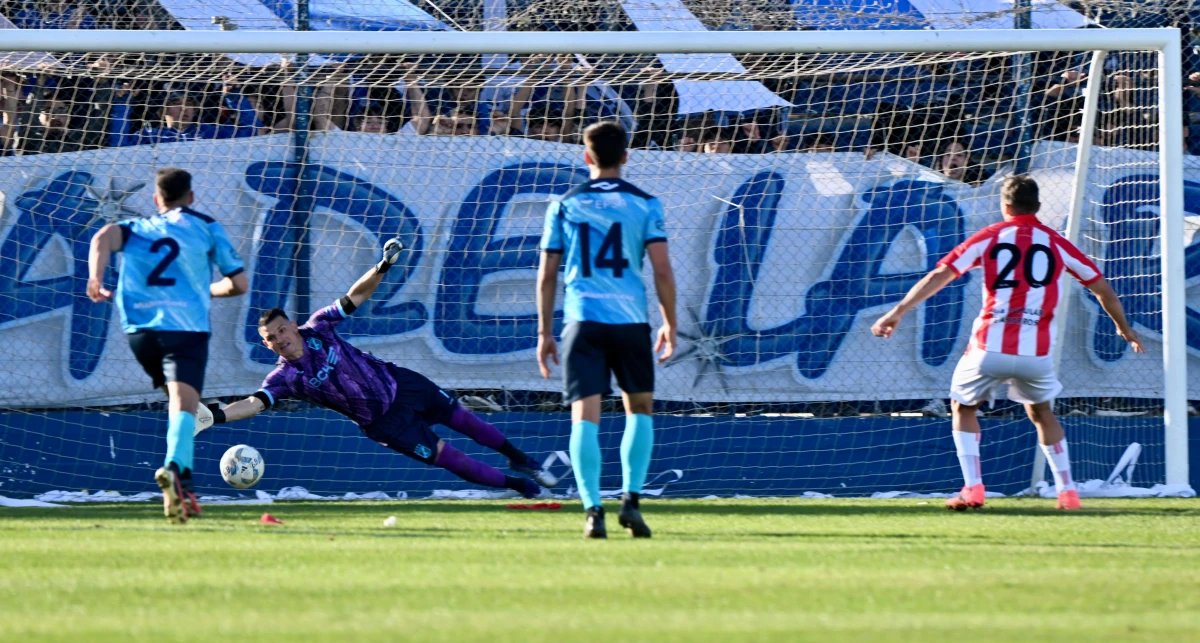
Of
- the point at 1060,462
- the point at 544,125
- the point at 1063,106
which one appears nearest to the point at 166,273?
the point at 544,125

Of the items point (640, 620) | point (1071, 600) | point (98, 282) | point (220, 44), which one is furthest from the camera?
point (220, 44)

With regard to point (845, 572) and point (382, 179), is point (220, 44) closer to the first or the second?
point (382, 179)

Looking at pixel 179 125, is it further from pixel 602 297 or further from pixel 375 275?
pixel 602 297

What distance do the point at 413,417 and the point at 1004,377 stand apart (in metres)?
3.64

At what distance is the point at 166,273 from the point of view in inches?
283

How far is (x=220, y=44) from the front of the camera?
892 centimetres

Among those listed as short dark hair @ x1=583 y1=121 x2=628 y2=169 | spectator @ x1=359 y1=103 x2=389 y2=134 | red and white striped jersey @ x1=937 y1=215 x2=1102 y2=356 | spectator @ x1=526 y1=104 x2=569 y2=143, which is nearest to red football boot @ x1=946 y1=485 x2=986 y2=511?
red and white striped jersey @ x1=937 y1=215 x2=1102 y2=356

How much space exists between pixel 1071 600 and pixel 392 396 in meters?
5.51

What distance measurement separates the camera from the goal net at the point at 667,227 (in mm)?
9984

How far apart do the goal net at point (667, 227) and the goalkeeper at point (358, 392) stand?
2.73 ft

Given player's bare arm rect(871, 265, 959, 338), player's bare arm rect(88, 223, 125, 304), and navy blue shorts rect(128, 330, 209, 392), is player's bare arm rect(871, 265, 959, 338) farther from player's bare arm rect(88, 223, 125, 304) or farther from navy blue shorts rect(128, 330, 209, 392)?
player's bare arm rect(88, 223, 125, 304)

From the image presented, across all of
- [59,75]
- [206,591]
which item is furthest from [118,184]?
[206,591]

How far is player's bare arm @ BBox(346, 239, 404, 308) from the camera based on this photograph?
8.82 metres

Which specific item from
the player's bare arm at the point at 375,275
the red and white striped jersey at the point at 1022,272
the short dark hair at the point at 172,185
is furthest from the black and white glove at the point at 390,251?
the red and white striped jersey at the point at 1022,272
